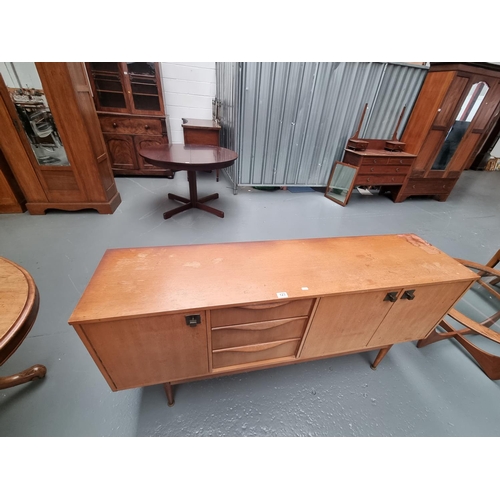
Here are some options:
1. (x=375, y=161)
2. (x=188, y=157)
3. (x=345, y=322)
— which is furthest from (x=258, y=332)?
(x=375, y=161)

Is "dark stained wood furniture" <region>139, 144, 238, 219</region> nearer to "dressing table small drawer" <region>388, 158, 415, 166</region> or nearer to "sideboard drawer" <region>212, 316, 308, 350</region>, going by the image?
"sideboard drawer" <region>212, 316, 308, 350</region>

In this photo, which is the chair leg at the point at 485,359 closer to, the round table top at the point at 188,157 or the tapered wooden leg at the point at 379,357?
the tapered wooden leg at the point at 379,357

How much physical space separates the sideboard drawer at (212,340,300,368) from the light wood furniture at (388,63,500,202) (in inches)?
155

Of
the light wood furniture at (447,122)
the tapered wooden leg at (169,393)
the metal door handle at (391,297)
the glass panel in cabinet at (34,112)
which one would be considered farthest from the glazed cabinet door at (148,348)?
the light wood furniture at (447,122)

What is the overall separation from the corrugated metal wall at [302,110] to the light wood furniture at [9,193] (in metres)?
2.78

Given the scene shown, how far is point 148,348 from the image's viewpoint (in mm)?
928

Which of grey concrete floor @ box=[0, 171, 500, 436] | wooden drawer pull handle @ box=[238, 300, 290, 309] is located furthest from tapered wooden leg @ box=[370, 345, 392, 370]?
wooden drawer pull handle @ box=[238, 300, 290, 309]

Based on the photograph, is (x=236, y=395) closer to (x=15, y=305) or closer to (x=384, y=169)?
(x=15, y=305)

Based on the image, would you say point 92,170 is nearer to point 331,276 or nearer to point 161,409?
point 161,409

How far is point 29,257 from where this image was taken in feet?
6.91

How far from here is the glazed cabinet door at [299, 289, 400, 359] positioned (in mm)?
1046

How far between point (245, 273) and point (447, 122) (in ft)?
14.6

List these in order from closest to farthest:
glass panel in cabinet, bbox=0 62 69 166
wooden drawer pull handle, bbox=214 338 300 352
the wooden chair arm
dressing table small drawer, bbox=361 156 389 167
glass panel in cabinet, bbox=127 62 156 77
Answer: wooden drawer pull handle, bbox=214 338 300 352
the wooden chair arm
glass panel in cabinet, bbox=0 62 69 166
glass panel in cabinet, bbox=127 62 156 77
dressing table small drawer, bbox=361 156 389 167

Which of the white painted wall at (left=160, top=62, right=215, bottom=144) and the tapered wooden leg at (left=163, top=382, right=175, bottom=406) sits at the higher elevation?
the white painted wall at (left=160, top=62, right=215, bottom=144)
